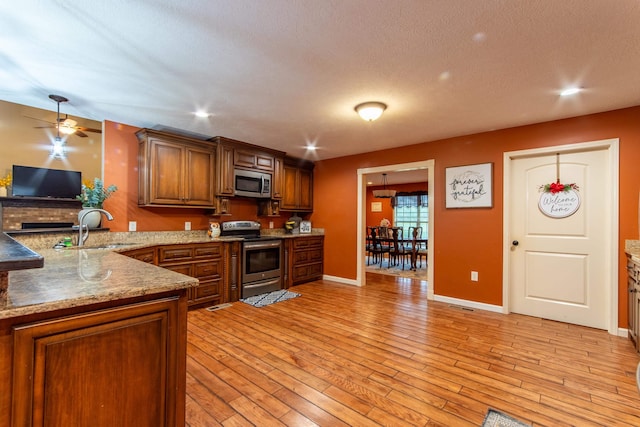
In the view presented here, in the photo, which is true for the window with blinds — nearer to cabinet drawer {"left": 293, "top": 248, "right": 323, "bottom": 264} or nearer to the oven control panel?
cabinet drawer {"left": 293, "top": 248, "right": 323, "bottom": 264}

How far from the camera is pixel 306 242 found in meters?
5.08

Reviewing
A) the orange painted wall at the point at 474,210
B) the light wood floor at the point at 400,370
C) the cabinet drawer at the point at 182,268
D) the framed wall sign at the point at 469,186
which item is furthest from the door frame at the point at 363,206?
the cabinet drawer at the point at 182,268

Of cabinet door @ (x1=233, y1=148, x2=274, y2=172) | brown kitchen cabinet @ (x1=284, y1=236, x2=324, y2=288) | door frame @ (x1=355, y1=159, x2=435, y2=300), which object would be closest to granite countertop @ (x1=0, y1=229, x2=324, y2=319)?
cabinet door @ (x1=233, y1=148, x2=274, y2=172)

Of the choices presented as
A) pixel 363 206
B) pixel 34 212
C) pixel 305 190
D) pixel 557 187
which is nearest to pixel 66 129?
pixel 34 212

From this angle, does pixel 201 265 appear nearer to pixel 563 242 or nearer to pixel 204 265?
pixel 204 265

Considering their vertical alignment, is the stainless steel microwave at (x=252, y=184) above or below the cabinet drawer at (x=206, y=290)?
above

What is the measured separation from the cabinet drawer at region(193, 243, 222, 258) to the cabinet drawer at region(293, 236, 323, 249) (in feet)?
4.54

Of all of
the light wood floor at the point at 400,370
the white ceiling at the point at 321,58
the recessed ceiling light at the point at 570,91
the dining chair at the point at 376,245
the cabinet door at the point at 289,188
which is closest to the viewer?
the white ceiling at the point at 321,58

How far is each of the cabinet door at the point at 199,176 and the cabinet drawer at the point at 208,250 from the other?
63 cm

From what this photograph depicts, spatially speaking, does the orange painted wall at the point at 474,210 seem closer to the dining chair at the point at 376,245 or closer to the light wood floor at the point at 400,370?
the light wood floor at the point at 400,370

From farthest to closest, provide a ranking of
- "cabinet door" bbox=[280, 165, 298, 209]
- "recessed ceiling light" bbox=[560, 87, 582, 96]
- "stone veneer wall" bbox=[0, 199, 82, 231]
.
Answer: "cabinet door" bbox=[280, 165, 298, 209]
"stone veneer wall" bbox=[0, 199, 82, 231]
"recessed ceiling light" bbox=[560, 87, 582, 96]

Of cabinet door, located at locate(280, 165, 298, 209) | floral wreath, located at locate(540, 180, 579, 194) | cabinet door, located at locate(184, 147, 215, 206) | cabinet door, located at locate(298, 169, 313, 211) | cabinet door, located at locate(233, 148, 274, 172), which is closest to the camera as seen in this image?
floral wreath, located at locate(540, 180, 579, 194)

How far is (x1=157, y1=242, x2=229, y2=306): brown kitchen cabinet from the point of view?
11.2 ft

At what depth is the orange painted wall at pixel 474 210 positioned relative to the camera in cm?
287
